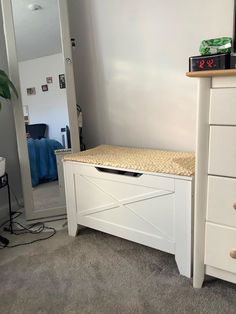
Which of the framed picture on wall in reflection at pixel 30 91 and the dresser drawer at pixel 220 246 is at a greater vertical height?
the framed picture on wall in reflection at pixel 30 91

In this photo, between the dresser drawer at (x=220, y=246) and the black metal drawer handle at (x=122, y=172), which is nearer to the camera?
the dresser drawer at (x=220, y=246)

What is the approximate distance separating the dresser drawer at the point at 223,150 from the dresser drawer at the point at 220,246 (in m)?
0.25

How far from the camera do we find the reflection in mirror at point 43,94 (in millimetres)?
1805

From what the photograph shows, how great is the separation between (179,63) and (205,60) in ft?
2.04

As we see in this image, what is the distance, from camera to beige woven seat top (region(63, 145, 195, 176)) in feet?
4.36

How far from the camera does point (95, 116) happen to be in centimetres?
218

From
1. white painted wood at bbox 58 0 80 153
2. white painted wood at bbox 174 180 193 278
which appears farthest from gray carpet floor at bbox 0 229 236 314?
white painted wood at bbox 58 0 80 153

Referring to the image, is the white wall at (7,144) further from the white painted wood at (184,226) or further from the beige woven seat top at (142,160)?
the white painted wood at (184,226)

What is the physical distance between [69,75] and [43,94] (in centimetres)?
23

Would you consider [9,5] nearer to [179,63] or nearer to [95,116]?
[95,116]

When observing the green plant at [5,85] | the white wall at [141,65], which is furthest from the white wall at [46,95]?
the white wall at [141,65]

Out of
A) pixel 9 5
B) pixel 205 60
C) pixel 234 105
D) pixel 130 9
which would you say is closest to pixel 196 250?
pixel 234 105

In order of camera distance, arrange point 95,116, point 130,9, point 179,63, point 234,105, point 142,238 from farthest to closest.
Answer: point 95,116, point 130,9, point 179,63, point 142,238, point 234,105

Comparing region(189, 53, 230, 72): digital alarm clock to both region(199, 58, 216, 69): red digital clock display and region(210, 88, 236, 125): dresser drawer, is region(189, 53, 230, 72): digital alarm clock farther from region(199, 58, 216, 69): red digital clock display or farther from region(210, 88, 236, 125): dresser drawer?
region(210, 88, 236, 125): dresser drawer
